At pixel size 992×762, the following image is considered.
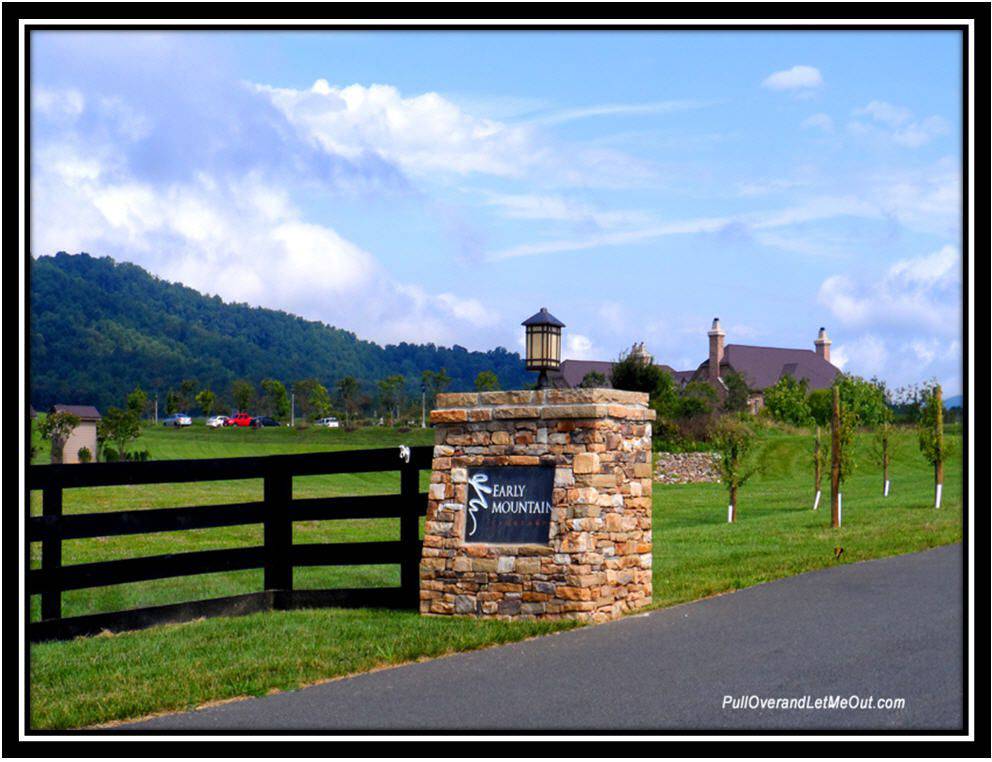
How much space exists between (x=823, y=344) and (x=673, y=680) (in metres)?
69.9

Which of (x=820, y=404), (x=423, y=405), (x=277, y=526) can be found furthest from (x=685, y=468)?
(x=277, y=526)

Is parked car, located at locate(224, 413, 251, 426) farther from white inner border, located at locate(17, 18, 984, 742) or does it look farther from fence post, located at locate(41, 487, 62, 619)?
white inner border, located at locate(17, 18, 984, 742)

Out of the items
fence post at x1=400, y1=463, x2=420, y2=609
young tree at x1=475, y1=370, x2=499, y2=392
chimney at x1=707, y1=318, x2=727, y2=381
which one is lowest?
fence post at x1=400, y1=463, x2=420, y2=609

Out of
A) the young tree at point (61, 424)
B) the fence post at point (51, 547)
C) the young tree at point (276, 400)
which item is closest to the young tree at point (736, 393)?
the young tree at point (276, 400)

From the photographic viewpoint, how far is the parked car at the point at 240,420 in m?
65.9

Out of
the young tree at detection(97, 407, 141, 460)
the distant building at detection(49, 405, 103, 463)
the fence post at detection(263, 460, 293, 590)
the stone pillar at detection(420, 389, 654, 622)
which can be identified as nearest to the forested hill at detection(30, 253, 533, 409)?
the distant building at detection(49, 405, 103, 463)

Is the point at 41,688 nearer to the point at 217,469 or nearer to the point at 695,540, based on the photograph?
the point at 217,469

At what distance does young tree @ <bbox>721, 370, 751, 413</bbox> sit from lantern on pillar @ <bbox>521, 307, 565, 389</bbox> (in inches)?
1845

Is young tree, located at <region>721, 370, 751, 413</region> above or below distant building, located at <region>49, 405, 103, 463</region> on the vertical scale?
above

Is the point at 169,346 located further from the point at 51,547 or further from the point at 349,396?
the point at 51,547

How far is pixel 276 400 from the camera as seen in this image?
6425 centimetres

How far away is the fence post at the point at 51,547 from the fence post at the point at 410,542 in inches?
123

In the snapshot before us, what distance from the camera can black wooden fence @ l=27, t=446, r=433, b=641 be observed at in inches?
351
